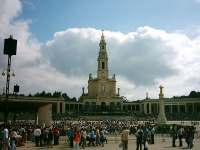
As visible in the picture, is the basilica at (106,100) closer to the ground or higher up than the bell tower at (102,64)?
closer to the ground

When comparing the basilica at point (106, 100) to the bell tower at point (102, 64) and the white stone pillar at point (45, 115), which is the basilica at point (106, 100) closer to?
the bell tower at point (102, 64)

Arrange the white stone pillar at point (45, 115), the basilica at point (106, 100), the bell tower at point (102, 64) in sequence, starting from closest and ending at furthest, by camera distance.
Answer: the white stone pillar at point (45, 115), the basilica at point (106, 100), the bell tower at point (102, 64)

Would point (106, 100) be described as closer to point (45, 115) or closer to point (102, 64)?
point (102, 64)

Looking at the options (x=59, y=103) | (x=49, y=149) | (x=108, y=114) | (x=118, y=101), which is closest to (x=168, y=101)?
(x=118, y=101)

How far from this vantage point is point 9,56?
18.2 meters

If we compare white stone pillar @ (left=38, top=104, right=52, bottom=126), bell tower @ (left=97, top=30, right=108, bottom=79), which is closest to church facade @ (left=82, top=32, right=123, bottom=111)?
bell tower @ (left=97, top=30, right=108, bottom=79)

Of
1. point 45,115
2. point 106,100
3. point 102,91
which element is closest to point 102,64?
point 102,91

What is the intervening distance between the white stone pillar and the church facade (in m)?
59.4

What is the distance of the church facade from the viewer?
9425 cm

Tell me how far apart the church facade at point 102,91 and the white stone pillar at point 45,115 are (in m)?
59.4

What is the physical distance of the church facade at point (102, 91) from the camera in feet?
309

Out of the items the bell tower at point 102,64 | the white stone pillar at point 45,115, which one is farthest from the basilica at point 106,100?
the white stone pillar at point 45,115

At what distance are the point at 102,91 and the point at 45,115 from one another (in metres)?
66.5

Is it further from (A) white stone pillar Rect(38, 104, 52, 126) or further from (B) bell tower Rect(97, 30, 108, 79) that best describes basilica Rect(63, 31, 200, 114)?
(A) white stone pillar Rect(38, 104, 52, 126)
